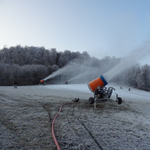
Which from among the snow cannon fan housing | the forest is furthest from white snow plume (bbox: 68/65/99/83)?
the snow cannon fan housing

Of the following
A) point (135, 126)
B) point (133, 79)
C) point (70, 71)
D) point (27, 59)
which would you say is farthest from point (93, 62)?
point (135, 126)

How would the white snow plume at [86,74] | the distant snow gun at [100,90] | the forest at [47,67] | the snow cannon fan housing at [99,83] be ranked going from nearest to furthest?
the distant snow gun at [100,90]
the snow cannon fan housing at [99,83]
the forest at [47,67]
the white snow plume at [86,74]

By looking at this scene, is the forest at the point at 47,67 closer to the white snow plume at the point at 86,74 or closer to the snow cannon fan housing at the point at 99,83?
the white snow plume at the point at 86,74

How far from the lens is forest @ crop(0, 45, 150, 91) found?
106 ft

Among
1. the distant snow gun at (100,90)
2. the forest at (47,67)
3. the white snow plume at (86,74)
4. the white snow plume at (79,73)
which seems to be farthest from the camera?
the white snow plume at (86,74)

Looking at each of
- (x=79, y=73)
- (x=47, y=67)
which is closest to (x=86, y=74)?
(x=79, y=73)

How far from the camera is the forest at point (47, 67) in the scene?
3219 centimetres

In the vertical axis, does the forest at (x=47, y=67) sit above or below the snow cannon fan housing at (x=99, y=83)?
above

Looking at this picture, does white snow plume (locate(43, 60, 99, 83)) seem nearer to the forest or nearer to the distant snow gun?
the forest

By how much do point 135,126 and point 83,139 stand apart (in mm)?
2206

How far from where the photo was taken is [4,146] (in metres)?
2.45

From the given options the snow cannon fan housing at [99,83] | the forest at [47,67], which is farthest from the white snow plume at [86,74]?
the snow cannon fan housing at [99,83]

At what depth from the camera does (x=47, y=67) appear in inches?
1997

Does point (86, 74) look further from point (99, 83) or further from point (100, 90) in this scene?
point (100, 90)
